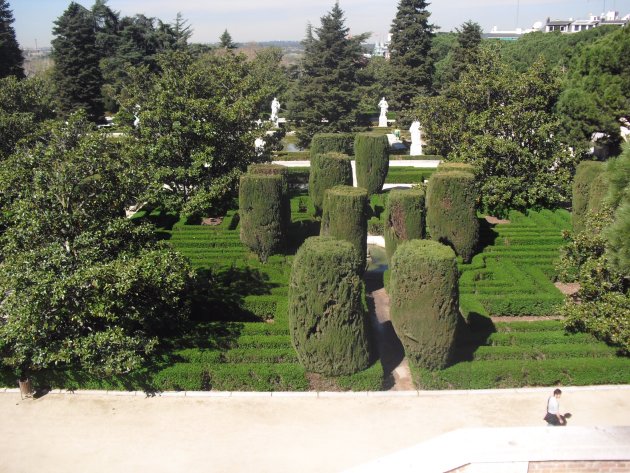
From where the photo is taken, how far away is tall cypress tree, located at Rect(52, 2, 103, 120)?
51.1m

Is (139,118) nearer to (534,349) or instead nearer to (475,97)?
(475,97)

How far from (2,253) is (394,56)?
43.8m

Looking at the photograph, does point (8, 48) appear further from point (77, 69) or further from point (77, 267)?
point (77, 267)

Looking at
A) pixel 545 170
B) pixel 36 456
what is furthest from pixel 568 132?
pixel 36 456

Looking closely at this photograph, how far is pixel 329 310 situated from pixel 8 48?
5190 centimetres

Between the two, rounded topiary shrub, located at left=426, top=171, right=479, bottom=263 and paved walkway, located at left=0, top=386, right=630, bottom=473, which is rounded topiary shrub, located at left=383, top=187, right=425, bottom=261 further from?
paved walkway, located at left=0, top=386, right=630, bottom=473

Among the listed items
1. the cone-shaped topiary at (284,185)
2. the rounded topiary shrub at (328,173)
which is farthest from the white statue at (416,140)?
the cone-shaped topiary at (284,185)

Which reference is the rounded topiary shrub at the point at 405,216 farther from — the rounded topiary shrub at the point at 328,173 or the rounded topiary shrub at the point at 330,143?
the rounded topiary shrub at the point at 330,143

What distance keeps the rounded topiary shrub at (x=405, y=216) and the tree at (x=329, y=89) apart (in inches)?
913

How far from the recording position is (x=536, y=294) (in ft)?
55.7

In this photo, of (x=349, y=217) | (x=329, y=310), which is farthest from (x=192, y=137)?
(x=329, y=310)

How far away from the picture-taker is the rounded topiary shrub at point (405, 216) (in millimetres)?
18594

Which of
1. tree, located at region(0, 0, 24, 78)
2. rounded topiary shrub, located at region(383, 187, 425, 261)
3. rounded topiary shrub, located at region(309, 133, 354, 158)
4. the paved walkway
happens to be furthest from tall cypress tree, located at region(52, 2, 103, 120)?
the paved walkway

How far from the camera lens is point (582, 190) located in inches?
853
